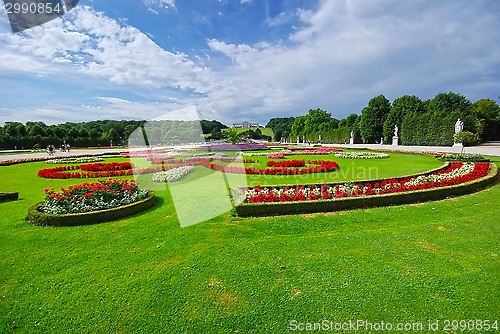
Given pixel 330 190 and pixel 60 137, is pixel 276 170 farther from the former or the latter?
pixel 60 137

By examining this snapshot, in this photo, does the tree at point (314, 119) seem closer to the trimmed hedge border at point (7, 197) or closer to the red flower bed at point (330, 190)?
the red flower bed at point (330, 190)

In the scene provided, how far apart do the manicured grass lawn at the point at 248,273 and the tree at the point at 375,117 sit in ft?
152

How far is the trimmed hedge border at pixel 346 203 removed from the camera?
659cm

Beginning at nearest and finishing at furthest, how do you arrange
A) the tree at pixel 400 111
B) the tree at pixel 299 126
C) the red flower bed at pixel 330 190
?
the red flower bed at pixel 330 190
the tree at pixel 400 111
the tree at pixel 299 126

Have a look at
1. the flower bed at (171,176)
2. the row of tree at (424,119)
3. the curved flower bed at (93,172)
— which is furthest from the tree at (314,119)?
the flower bed at (171,176)

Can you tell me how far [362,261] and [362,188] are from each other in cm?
420

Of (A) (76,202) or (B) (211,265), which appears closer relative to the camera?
(B) (211,265)

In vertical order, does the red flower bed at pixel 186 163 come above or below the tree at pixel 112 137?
below

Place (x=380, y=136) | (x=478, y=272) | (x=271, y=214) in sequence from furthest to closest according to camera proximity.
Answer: (x=380, y=136) < (x=271, y=214) < (x=478, y=272)

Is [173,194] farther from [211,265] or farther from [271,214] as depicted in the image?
[211,265]

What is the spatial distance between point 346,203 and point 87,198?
6762mm

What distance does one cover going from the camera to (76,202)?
22.0ft

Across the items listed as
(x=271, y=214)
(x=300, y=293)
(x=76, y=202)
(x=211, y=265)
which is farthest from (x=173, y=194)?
(x=300, y=293)

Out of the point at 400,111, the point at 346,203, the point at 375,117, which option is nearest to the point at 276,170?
the point at 346,203
